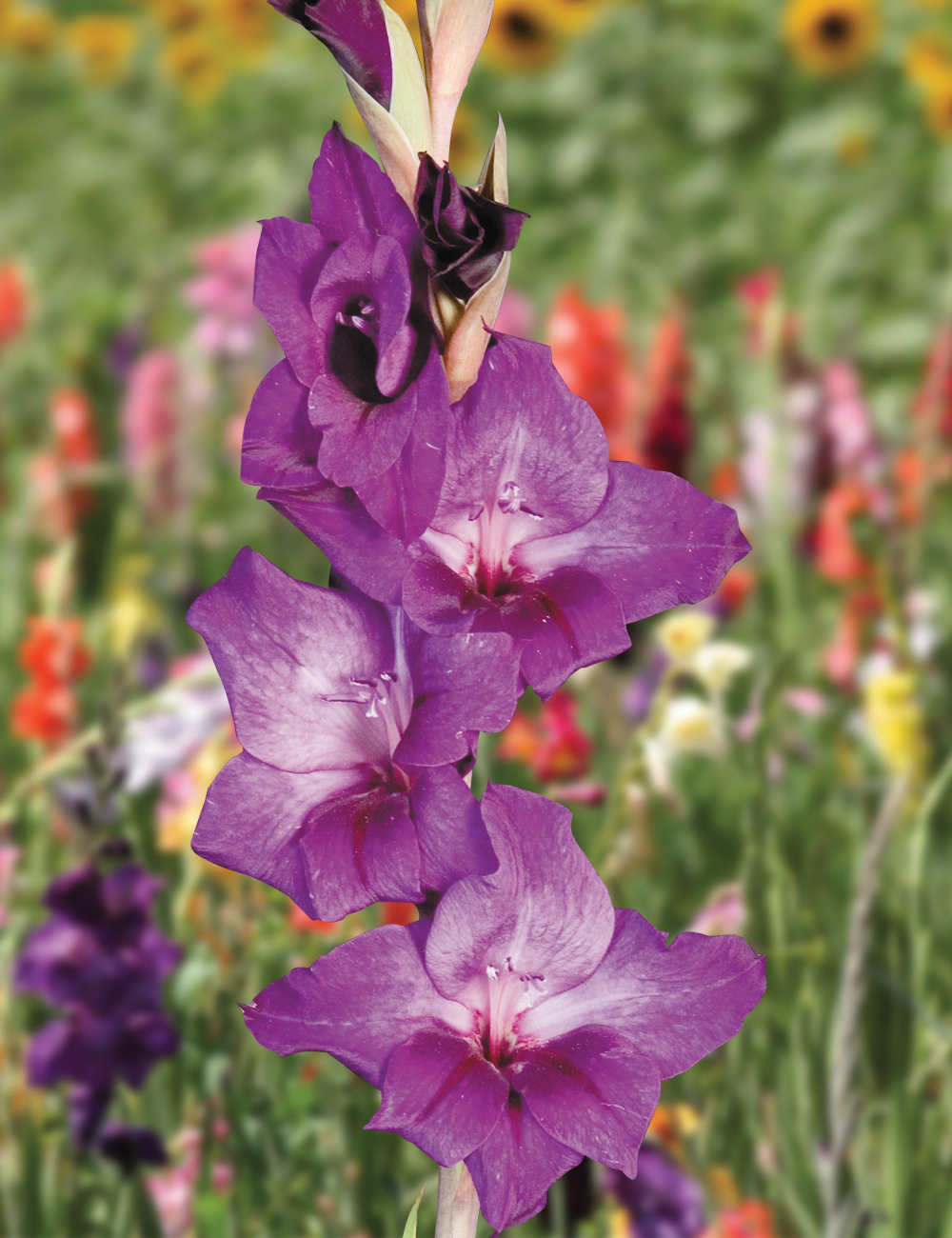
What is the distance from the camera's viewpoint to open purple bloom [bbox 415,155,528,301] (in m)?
0.70

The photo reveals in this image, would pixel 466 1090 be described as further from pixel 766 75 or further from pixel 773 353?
pixel 766 75

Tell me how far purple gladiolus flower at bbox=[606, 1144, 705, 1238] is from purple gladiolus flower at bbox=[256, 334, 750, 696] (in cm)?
92

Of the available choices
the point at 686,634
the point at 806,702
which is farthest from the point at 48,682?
the point at 806,702

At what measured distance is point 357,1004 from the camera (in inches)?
29.6

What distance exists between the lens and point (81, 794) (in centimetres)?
176

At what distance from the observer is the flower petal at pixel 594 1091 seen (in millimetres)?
750

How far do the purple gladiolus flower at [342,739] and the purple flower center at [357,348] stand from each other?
0.36ft

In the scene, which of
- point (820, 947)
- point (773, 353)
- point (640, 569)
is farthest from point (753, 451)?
point (640, 569)

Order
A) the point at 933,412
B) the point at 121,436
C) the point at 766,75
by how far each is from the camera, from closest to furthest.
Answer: the point at 933,412
the point at 121,436
the point at 766,75

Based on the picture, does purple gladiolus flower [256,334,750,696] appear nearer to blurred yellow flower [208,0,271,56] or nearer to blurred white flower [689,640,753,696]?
blurred white flower [689,640,753,696]

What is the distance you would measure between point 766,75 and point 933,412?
390 cm

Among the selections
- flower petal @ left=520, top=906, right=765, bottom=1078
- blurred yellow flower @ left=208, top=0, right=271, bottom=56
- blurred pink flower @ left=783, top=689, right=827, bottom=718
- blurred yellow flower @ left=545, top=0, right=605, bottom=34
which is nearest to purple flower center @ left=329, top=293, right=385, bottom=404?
flower petal @ left=520, top=906, right=765, bottom=1078

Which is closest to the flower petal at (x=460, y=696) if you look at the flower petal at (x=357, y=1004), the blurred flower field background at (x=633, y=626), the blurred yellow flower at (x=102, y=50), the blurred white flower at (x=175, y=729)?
the flower petal at (x=357, y=1004)

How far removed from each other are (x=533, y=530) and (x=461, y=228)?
0.18 metres
